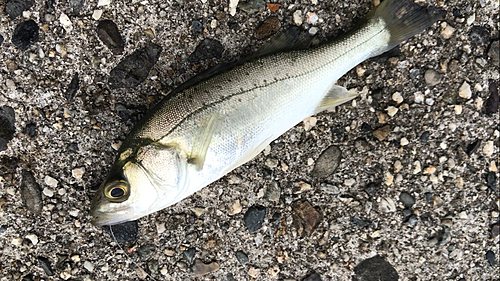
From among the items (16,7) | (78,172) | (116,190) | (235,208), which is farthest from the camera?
(235,208)

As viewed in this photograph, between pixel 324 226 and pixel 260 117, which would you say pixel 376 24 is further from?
pixel 324 226

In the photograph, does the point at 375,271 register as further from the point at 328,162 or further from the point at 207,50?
the point at 207,50

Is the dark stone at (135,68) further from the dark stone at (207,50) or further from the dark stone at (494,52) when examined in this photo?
the dark stone at (494,52)

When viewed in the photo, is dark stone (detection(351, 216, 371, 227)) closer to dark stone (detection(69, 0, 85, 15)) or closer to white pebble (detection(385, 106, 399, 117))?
white pebble (detection(385, 106, 399, 117))

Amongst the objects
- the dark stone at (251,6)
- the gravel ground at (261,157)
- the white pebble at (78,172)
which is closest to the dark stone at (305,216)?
the gravel ground at (261,157)

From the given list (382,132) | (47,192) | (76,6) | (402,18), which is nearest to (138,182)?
(47,192)

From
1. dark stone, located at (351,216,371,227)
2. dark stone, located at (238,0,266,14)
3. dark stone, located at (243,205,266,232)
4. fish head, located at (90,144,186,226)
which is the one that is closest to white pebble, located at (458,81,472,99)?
dark stone, located at (351,216,371,227)
